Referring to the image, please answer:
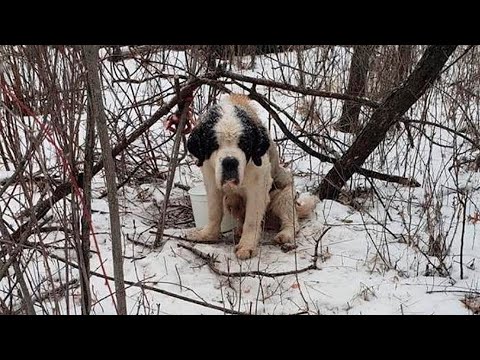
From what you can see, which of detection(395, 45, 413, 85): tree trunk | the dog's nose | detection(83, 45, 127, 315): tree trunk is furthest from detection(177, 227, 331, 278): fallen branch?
detection(395, 45, 413, 85): tree trunk

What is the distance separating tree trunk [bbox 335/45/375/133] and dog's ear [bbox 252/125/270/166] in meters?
2.41

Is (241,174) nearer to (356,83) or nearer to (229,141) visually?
(229,141)

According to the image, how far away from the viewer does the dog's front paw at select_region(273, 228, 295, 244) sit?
159 inches

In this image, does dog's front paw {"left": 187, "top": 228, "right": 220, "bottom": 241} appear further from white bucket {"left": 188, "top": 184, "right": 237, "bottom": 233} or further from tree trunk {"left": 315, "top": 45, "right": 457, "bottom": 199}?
tree trunk {"left": 315, "top": 45, "right": 457, "bottom": 199}

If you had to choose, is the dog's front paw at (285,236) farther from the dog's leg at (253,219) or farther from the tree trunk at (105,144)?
the tree trunk at (105,144)

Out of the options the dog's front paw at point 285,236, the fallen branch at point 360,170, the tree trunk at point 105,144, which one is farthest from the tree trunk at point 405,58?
the tree trunk at point 105,144

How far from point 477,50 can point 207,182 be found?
13.2ft

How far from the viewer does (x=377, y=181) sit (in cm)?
518

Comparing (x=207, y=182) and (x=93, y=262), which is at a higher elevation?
(x=207, y=182)

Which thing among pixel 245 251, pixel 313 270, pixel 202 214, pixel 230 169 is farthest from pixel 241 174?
pixel 202 214

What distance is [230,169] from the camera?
3.57 m

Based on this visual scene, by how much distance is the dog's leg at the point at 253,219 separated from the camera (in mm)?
3865
